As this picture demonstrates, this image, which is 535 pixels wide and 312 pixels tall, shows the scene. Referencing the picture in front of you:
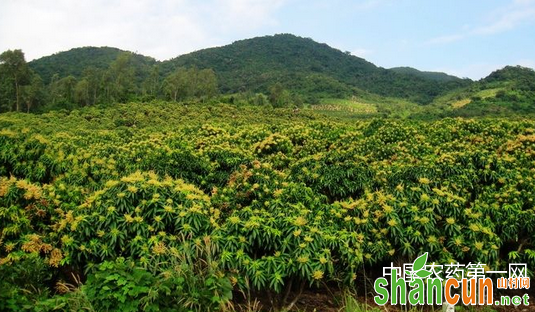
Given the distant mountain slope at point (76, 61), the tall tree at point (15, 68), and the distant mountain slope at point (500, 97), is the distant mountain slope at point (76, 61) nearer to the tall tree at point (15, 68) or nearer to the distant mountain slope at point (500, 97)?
the tall tree at point (15, 68)

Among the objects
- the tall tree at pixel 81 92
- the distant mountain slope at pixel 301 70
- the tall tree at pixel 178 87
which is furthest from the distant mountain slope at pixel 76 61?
the tall tree at pixel 178 87

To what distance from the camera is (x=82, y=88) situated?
41.2 meters

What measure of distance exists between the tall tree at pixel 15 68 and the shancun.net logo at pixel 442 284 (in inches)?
1557

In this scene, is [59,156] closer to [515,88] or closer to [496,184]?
[496,184]

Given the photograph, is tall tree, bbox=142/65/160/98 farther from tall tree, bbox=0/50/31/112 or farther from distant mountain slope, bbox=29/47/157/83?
distant mountain slope, bbox=29/47/157/83

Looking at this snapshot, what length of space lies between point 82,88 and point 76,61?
56.0 metres

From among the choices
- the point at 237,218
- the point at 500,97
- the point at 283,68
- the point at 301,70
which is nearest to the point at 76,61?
the point at 283,68

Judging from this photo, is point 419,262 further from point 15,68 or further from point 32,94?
point 15,68

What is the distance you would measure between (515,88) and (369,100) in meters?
24.2

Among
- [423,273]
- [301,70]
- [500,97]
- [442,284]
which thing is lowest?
[442,284]

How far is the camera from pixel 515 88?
59969mm

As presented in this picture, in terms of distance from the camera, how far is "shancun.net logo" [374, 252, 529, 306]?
4590 mm

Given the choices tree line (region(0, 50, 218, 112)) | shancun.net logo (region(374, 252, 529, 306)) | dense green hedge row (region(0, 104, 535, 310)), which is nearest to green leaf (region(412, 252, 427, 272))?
shancun.net logo (region(374, 252, 529, 306))

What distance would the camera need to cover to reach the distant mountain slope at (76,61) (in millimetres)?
72000
